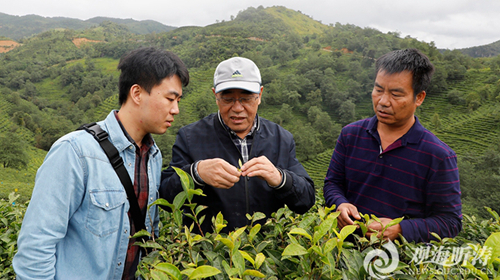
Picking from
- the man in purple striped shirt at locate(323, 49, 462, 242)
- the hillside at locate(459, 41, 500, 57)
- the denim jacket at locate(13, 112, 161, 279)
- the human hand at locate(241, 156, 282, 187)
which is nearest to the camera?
the denim jacket at locate(13, 112, 161, 279)

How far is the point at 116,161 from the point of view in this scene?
58.7 inches

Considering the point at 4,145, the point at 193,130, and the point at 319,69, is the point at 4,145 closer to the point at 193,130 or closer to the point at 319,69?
the point at 193,130

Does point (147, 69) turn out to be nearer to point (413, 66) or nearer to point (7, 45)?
point (413, 66)

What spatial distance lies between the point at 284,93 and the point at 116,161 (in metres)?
50.3

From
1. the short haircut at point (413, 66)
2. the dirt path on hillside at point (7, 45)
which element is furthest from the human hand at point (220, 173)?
the dirt path on hillside at point (7, 45)

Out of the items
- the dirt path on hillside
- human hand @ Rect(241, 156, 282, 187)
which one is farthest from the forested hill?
human hand @ Rect(241, 156, 282, 187)

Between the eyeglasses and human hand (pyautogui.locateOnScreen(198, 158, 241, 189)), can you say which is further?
the eyeglasses

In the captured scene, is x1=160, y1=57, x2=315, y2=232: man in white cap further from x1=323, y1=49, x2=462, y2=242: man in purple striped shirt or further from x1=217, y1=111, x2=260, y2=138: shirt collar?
x1=323, y1=49, x2=462, y2=242: man in purple striped shirt

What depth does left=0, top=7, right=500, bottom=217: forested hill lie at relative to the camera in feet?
98.2

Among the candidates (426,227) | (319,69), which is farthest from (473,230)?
(319,69)

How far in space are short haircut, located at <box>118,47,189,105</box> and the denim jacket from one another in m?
0.25

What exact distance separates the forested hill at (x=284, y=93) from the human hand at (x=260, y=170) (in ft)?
49.7

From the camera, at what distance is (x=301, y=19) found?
131625mm

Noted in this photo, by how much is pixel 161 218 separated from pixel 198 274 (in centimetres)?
127
